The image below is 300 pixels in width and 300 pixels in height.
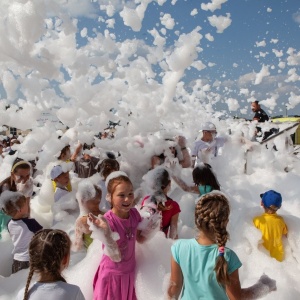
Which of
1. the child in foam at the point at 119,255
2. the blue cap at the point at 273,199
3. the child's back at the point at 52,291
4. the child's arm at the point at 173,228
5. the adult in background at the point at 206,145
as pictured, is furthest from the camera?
the adult in background at the point at 206,145

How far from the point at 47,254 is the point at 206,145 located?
404cm

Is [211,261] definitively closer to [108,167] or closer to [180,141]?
[108,167]

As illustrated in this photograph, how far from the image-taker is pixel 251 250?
3.24 meters

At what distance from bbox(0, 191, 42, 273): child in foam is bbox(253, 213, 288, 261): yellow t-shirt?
1925 mm

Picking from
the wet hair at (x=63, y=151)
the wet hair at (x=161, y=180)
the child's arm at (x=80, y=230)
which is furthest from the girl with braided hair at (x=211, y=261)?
the wet hair at (x=63, y=151)

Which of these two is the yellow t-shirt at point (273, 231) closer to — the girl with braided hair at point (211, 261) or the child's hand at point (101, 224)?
the girl with braided hair at point (211, 261)

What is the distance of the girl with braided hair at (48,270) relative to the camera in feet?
5.64

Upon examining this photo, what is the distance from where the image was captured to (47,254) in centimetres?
175

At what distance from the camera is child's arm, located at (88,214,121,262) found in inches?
87.0

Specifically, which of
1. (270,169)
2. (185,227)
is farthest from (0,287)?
(270,169)

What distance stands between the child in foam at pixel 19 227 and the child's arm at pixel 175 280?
1563mm

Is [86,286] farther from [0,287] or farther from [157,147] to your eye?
[157,147]

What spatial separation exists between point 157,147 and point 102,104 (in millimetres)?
1248

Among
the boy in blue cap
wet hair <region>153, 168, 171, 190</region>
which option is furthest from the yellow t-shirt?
wet hair <region>153, 168, 171, 190</region>
